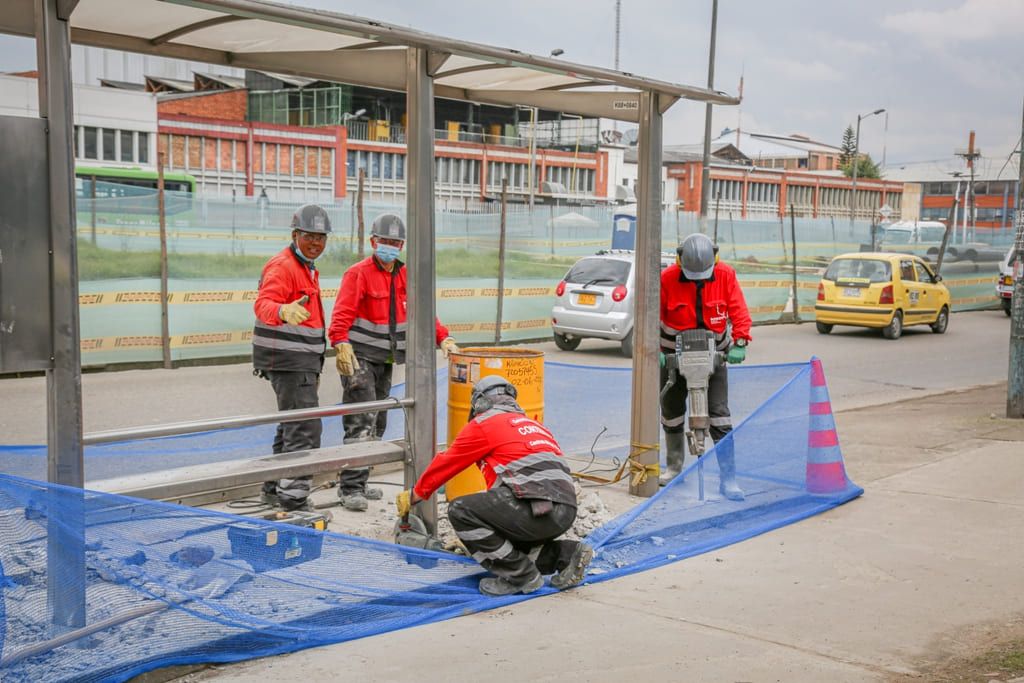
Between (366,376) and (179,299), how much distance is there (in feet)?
25.2

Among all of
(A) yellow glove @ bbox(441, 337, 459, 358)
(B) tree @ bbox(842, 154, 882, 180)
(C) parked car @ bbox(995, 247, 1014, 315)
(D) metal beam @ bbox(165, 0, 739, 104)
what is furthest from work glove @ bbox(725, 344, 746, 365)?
(B) tree @ bbox(842, 154, 882, 180)

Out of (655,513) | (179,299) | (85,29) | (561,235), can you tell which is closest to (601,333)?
(561,235)

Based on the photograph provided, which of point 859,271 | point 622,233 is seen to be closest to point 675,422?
point 622,233

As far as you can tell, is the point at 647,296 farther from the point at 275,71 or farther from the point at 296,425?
the point at 275,71

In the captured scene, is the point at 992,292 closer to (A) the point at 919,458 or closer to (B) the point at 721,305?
(A) the point at 919,458

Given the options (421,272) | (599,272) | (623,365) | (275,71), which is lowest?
(623,365)

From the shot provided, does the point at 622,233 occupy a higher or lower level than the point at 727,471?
higher

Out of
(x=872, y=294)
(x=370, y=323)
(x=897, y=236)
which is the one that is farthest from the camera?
(x=897, y=236)

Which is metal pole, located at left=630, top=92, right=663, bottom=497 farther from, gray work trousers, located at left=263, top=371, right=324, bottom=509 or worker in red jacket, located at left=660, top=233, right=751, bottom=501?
gray work trousers, located at left=263, top=371, right=324, bottom=509

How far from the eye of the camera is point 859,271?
68.2 feet

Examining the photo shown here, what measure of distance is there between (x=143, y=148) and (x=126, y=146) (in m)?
0.71

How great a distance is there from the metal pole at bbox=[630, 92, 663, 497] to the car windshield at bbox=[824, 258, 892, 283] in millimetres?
14189

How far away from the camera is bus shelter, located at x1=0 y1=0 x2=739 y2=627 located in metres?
4.28

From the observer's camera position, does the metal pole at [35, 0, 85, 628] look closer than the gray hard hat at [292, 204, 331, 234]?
Yes
